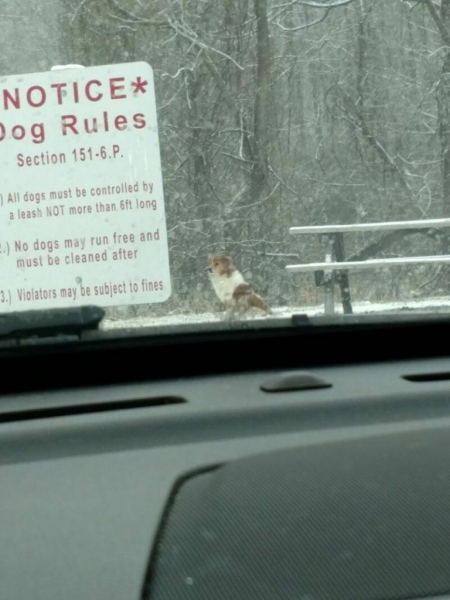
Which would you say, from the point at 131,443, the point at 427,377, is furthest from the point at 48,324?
the point at 427,377

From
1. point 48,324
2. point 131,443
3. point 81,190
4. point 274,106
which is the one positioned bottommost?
point 131,443

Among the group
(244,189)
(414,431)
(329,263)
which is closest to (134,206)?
(329,263)

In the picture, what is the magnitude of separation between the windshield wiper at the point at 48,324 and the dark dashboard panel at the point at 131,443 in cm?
16

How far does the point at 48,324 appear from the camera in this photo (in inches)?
98.0

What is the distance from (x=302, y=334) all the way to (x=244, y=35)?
37.7ft

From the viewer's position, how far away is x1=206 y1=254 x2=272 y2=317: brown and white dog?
475 centimetres

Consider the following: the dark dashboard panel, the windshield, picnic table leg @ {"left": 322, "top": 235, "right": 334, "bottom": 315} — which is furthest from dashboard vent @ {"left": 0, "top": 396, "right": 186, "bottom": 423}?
the windshield

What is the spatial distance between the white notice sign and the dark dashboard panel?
3985mm

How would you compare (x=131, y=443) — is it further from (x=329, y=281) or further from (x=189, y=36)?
(x=189, y=36)

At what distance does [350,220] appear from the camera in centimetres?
1326

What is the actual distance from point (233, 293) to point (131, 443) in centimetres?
313

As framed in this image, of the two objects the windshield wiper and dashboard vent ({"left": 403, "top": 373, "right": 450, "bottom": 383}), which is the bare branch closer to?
the windshield wiper

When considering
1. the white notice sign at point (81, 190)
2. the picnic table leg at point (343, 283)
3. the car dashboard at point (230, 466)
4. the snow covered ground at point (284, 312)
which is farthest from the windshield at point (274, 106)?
the car dashboard at point (230, 466)

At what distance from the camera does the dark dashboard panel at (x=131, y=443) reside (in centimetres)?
160
